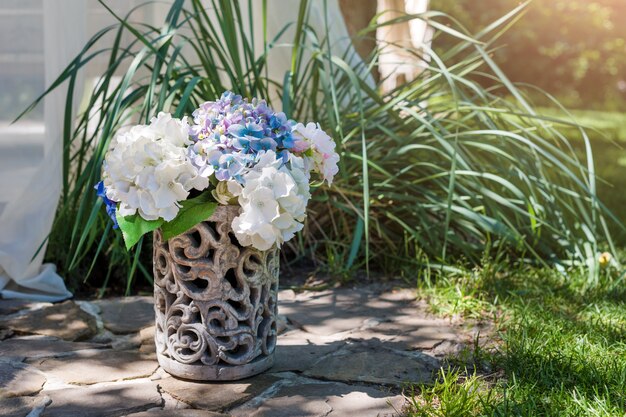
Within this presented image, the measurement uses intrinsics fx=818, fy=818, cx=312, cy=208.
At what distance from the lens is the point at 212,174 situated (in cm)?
224

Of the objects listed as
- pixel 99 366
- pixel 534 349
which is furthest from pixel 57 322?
pixel 534 349

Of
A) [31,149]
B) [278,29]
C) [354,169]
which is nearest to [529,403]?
[354,169]

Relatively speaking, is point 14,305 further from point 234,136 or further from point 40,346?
point 234,136

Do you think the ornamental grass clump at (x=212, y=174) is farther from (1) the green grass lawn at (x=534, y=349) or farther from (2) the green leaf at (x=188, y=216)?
(1) the green grass lawn at (x=534, y=349)

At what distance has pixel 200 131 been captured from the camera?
2.23 m

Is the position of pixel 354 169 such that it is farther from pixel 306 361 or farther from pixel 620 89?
pixel 620 89

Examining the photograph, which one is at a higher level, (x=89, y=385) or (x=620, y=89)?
(x=620, y=89)

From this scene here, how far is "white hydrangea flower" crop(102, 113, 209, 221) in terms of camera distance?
2111 millimetres

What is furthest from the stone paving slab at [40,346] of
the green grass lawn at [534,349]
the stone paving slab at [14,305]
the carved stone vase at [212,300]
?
the green grass lawn at [534,349]

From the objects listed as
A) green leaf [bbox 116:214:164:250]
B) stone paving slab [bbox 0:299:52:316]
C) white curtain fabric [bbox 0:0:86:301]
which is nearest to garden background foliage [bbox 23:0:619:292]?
white curtain fabric [bbox 0:0:86:301]

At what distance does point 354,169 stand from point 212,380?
145 cm

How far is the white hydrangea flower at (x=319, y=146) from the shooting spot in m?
2.28

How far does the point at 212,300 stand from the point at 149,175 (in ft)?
1.36

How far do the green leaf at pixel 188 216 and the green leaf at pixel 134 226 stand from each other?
0.04m
